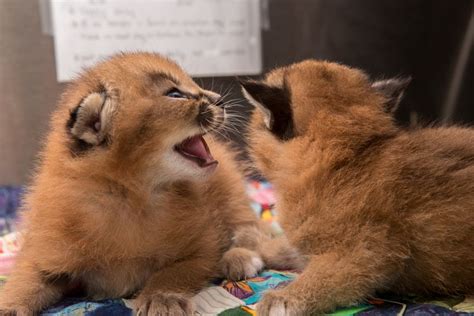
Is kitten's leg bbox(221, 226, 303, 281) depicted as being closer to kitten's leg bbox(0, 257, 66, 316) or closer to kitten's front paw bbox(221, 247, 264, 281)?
kitten's front paw bbox(221, 247, 264, 281)

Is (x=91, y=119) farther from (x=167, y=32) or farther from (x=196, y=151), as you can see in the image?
(x=167, y=32)

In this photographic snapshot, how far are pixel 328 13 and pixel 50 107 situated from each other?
1167mm

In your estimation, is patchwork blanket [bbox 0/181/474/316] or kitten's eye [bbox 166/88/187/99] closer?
patchwork blanket [bbox 0/181/474/316]

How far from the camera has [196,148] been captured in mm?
1188

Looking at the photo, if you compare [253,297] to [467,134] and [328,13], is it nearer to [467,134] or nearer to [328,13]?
[467,134]

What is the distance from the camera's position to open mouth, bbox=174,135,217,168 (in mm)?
1137

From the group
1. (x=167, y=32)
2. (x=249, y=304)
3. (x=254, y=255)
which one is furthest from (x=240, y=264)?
(x=167, y=32)

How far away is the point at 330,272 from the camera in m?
0.97

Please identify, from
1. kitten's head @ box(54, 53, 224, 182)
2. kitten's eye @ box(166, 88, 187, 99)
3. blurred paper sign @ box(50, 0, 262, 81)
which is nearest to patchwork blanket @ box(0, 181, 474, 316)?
kitten's head @ box(54, 53, 224, 182)

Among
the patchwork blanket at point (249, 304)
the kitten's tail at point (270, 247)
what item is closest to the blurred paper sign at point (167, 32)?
the kitten's tail at point (270, 247)

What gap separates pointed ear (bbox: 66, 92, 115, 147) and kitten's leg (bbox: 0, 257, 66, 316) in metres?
0.29

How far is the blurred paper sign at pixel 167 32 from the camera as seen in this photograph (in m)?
2.06

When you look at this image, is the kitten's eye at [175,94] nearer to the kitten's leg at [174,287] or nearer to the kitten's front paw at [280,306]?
the kitten's leg at [174,287]

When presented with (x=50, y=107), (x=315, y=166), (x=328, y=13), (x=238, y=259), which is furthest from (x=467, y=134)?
(x=50, y=107)
